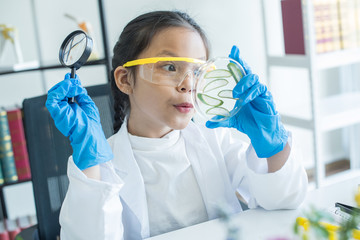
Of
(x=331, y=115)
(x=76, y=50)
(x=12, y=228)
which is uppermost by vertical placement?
(x=76, y=50)

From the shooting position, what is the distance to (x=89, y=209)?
1.00 metres

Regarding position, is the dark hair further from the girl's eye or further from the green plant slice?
the green plant slice

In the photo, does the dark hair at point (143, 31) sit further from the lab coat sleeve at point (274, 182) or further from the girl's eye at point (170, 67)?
the lab coat sleeve at point (274, 182)

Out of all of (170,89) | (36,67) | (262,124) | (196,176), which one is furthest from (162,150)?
(36,67)

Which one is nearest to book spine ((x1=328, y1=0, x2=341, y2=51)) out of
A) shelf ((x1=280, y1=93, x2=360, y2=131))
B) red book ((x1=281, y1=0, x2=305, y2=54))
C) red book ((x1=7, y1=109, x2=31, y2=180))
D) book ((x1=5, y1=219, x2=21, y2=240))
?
red book ((x1=281, y1=0, x2=305, y2=54))

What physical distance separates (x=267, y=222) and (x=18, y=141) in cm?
140

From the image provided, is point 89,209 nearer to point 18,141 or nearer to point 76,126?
point 76,126

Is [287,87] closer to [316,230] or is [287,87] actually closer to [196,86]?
[196,86]

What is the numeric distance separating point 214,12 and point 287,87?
2.67ft

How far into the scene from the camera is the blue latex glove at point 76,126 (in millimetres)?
1011

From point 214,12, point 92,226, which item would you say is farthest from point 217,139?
point 214,12

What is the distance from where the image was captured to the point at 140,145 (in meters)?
1.23

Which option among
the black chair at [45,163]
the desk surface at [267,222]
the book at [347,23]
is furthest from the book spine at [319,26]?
the black chair at [45,163]

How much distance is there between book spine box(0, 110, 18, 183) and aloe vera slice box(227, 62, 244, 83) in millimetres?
1331
